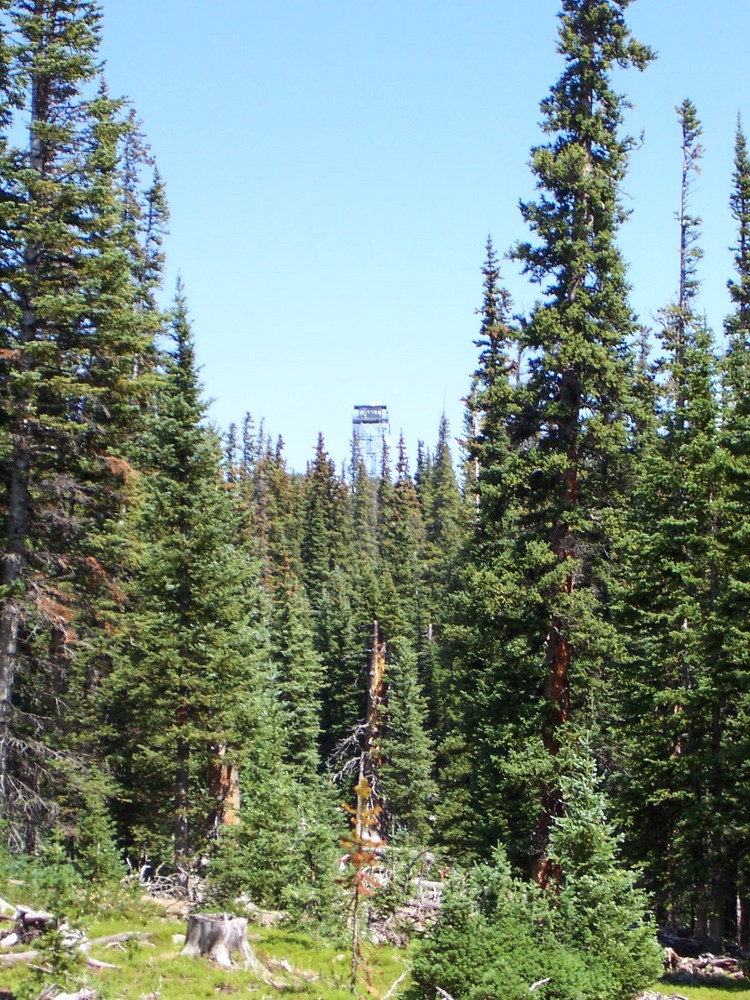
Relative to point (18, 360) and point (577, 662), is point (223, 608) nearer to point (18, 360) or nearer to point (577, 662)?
point (18, 360)

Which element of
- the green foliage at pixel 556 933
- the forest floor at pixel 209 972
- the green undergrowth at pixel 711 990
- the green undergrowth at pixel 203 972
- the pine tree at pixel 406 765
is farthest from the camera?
the pine tree at pixel 406 765

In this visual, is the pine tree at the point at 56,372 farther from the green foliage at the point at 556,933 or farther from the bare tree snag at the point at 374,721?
the bare tree snag at the point at 374,721

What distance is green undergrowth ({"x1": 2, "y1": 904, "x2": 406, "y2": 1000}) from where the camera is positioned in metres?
11.9

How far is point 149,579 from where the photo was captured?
24000 mm

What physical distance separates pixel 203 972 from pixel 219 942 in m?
0.70

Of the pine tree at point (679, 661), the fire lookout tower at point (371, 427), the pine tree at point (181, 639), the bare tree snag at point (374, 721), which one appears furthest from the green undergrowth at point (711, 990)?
the fire lookout tower at point (371, 427)

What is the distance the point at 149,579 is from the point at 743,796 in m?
14.9

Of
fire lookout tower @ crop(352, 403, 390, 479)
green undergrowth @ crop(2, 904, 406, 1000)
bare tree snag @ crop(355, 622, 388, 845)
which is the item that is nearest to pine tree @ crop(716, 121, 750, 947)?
green undergrowth @ crop(2, 904, 406, 1000)

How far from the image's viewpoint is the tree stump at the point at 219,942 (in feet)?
45.8

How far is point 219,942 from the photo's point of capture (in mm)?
14016

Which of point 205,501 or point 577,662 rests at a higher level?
point 205,501

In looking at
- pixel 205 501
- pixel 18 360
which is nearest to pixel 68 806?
pixel 205 501

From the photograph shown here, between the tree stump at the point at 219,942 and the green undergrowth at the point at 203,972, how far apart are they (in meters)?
0.20

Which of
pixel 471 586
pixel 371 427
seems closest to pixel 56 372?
pixel 471 586
